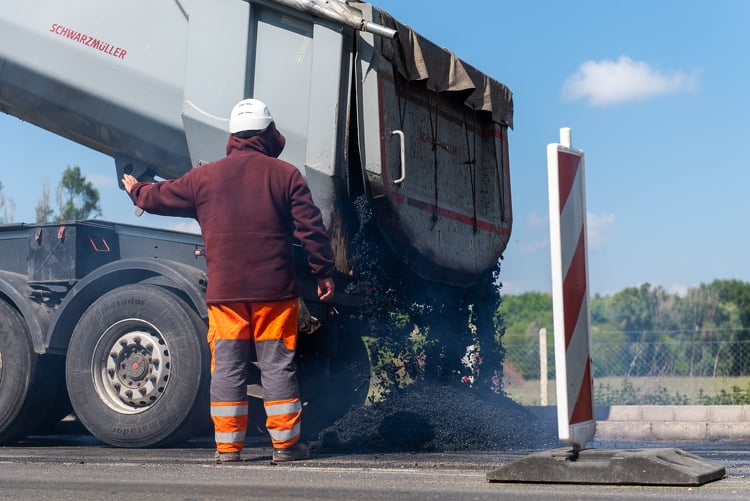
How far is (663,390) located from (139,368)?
24.9 ft

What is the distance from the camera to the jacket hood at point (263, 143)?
18.7 feet

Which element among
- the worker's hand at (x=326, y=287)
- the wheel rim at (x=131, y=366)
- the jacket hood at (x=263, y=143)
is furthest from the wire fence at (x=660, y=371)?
the jacket hood at (x=263, y=143)

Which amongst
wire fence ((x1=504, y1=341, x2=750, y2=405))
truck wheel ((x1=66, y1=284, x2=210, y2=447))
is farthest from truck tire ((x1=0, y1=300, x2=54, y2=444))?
wire fence ((x1=504, y1=341, x2=750, y2=405))

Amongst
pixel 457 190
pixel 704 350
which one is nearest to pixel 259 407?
pixel 457 190

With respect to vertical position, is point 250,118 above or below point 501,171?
below

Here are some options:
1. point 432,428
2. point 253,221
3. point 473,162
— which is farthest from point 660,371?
point 253,221

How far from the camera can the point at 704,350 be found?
15328mm

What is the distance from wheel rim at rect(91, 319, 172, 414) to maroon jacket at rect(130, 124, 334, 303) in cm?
116

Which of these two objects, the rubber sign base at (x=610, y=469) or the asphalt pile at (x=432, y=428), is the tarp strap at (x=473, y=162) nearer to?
the asphalt pile at (x=432, y=428)

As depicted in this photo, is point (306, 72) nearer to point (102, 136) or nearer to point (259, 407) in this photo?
point (102, 136)

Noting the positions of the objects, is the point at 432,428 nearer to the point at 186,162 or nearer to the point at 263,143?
the point at 263,143

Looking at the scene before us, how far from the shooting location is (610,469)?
13.5ft

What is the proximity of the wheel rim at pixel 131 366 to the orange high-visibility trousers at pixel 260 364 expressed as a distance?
1129 mm

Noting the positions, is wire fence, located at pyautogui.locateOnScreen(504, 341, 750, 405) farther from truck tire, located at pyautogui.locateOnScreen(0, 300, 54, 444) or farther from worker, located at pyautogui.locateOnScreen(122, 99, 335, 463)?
worker, located at pyautogui.locateOnScreen(122, 99, 335, 463)
